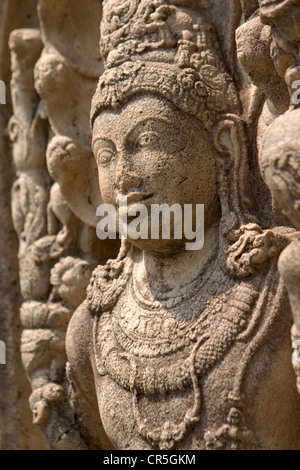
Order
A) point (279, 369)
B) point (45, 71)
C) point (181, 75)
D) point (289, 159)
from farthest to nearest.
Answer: point (45, 71) < point (181, 75) < point (279, 369) < point (289, 159)

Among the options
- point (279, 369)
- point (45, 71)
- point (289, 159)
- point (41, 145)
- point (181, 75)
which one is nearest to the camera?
point (289, 159)

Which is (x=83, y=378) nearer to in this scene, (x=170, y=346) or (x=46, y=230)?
(x=170, y=346)

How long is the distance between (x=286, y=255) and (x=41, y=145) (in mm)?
1649

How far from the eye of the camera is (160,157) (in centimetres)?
258

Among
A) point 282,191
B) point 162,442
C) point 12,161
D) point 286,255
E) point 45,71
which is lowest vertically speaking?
point 162,442

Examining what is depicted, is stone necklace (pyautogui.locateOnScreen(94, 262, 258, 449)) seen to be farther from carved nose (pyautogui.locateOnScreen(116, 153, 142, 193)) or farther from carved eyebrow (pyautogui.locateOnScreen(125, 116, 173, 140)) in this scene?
carved eyebrow (pyautogui.locateOnScreen(125, 116, 173, 140))

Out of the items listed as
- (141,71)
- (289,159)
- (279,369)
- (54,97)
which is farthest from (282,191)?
(54,97)

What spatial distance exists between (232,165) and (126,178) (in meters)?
0.31

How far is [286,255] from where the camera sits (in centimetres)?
210

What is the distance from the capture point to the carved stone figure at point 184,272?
242 cm

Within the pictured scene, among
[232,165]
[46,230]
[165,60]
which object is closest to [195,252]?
[232,165]

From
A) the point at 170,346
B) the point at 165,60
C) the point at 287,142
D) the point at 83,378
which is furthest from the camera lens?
the point at 83,378

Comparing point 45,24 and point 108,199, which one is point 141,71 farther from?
point 45,24

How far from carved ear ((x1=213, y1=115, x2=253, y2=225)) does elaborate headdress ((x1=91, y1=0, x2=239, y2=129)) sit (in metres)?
0.05
